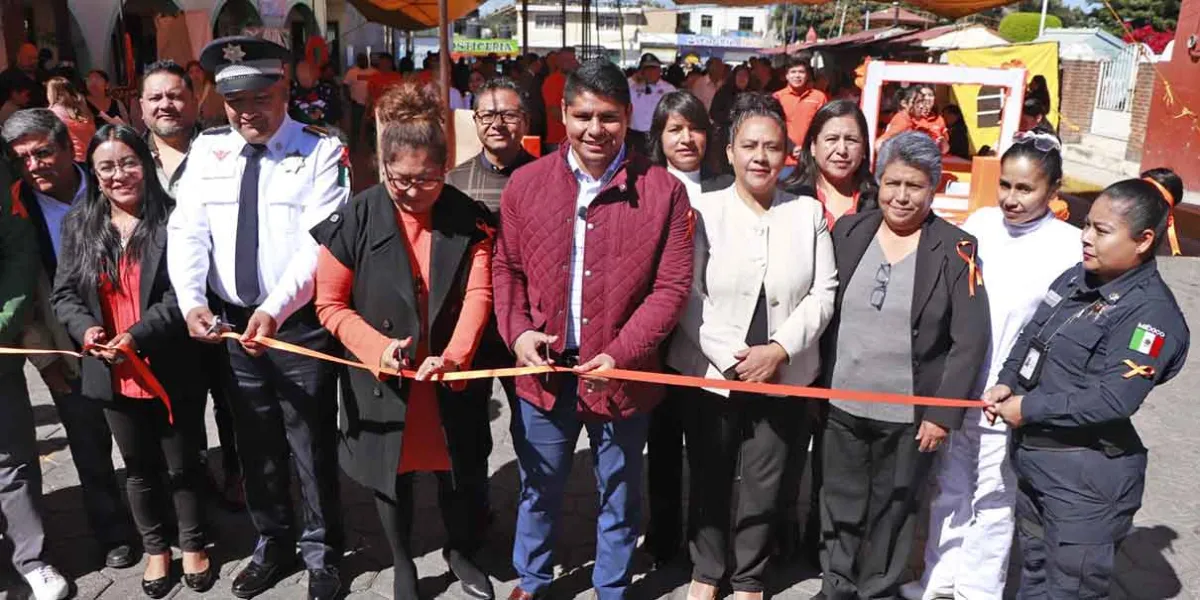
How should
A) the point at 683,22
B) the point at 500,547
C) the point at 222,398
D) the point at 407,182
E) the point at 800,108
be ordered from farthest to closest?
the point at 683,22 → the point at 800,108 → the point at 222,398 → the point at 500,547 → the point at 407,182

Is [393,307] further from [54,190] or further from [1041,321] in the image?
[1041,321]

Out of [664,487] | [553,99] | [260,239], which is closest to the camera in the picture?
[260,239]

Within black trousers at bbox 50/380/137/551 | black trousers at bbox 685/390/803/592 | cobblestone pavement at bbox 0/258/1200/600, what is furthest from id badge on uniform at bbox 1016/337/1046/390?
black trousers at bbox 50/380/137/551

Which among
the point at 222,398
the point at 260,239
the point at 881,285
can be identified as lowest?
the point at 222,398

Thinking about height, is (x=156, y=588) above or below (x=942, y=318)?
below

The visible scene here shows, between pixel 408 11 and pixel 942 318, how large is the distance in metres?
14.5

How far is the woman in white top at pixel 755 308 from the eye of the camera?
272 centimetres

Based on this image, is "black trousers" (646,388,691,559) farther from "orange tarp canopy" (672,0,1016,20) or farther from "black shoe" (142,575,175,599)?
"orange tarp canopy" (672,0,1016,20)

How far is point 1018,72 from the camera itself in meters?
7.02

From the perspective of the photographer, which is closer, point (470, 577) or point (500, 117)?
point (470, 577)

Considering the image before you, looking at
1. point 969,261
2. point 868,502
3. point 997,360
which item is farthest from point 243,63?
point 997,360

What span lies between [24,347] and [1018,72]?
723 cm

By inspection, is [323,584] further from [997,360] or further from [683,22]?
[683,22]

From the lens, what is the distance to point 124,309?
3.02 meters
